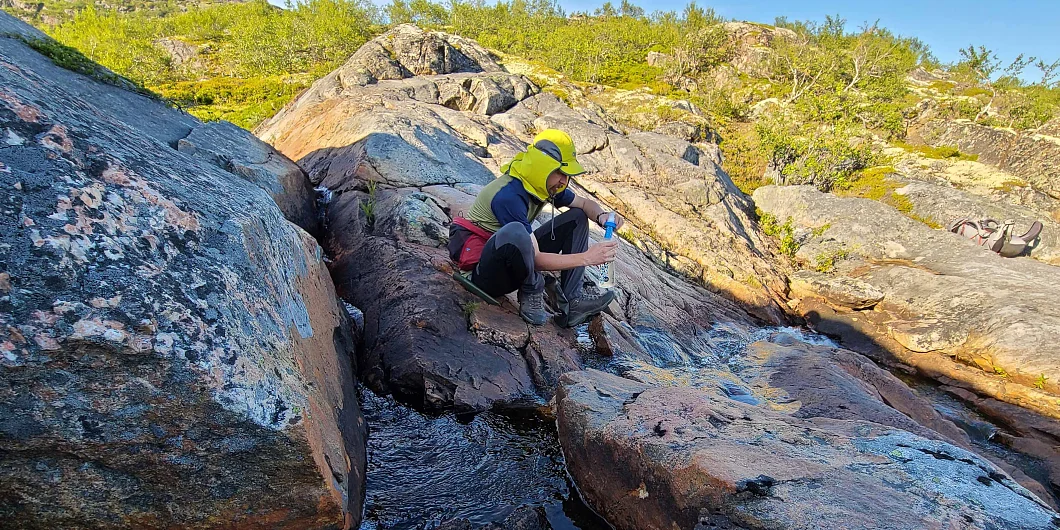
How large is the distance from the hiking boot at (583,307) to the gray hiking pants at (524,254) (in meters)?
0.10

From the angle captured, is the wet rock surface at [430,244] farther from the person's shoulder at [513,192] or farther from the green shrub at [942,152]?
the green shrub at [942,152]

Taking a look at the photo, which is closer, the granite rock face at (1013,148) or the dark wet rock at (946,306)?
the dark wet rock at (946,306)

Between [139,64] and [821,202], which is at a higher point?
[821,202]

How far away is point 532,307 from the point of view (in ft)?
17.4

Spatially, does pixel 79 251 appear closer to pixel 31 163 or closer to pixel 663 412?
pixel 31 163

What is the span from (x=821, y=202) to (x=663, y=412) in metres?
17.4

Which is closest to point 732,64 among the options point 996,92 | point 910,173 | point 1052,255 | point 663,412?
point 996,92

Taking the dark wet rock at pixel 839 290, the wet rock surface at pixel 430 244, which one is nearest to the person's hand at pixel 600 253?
the wet rock surface at pixel 430 244

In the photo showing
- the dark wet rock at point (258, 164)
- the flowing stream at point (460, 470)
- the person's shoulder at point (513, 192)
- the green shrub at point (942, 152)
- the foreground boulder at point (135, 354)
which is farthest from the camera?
the green shrub at point (942, 152)

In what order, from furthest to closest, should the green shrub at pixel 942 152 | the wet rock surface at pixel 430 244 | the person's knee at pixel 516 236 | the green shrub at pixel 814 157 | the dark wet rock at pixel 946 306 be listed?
the green shrub at pixel 942 152 → the green shrub at pixel 814 157 → the dark wet rock at pixel 946 306 → the wet rock surface at pixel 430 244 → the person's knee at pixel 516 236

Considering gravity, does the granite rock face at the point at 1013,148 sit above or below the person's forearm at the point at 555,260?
above

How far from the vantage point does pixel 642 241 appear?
1250 centimetres

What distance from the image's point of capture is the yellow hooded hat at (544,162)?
4.74m

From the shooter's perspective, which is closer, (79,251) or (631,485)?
(79,251)
